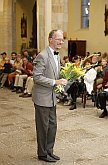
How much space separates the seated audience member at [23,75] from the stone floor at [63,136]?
2.16m

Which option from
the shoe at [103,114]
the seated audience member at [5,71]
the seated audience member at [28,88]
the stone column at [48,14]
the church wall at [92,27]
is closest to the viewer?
the shoe at [103,114]

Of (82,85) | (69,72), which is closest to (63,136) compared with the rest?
(69,72)

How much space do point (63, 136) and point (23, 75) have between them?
5348mm

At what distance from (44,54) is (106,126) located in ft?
9.19

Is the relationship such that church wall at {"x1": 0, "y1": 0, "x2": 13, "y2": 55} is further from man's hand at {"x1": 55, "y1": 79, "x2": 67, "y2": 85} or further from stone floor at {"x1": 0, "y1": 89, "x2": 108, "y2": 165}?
man's hand at {"x1": 55, "y1": 79, "x2": 67, "y2": 85}

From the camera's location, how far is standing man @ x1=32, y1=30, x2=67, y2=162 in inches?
176

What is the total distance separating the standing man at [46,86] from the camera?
14.6 ft

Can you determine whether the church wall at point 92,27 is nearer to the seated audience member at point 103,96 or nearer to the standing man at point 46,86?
the seated audience member at point 103,96

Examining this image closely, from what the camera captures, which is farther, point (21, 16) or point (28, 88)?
point (21, 16)

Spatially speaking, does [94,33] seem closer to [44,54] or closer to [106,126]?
[106,126]

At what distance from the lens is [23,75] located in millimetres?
11219

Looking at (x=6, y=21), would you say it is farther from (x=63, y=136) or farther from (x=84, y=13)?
(x=63, y=136)

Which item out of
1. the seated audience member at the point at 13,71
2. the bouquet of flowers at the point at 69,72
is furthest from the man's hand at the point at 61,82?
the seated audience member at the point at 13,71

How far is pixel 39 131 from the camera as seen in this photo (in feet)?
15.1
